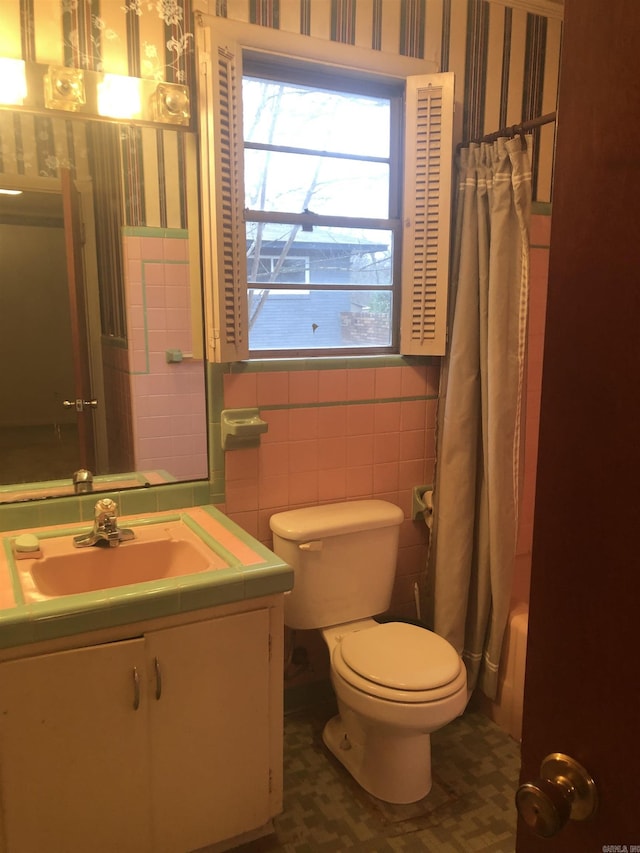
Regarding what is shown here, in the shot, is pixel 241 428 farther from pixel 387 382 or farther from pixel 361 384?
pixel 387 382

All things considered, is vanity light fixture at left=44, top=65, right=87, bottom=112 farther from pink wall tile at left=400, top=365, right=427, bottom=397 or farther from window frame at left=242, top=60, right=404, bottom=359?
pink wall tile at left=400, top=365, right=427, bottom=397

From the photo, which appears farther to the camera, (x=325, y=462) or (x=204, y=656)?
(x=325, y=462)

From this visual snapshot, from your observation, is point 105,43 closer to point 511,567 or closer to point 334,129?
point 334,129

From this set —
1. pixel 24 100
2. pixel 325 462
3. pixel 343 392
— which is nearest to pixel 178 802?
pixel 325 462

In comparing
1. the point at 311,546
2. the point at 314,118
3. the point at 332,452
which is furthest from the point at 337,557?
the point at 314,118

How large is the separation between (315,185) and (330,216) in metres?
0.11

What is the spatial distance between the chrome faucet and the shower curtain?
1.14 metres

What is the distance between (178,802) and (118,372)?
116 cm

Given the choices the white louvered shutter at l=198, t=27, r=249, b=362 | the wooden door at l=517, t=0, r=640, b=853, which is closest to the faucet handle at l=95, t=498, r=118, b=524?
the white louvered shutter at l=198, t=27, r=249, b=362

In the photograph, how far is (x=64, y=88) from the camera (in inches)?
69.6

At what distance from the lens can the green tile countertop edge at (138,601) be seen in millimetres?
1366

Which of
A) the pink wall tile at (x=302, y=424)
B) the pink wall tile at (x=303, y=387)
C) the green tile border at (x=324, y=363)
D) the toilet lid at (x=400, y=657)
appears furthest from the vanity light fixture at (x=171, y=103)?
the toilet lid at (x=400, y=657)

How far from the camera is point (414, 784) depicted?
6.62 ft

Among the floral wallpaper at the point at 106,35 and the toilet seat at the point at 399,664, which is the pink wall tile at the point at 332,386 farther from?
the floral wallpaper at the point at 106,35
